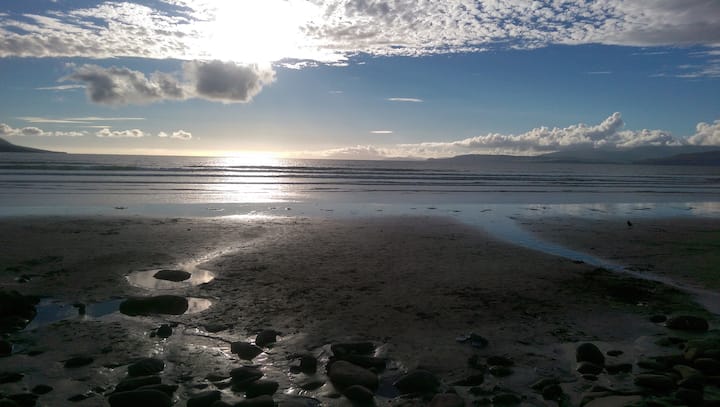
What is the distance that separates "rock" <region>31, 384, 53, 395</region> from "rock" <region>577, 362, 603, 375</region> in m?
7.12

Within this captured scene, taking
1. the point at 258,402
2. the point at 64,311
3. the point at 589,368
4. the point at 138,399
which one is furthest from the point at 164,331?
the point at 589,368

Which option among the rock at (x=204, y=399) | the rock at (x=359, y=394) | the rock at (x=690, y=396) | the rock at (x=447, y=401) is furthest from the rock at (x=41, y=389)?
the rock at (x=690, y=396)

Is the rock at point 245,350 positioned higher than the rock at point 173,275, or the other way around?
the rock at point 173,275

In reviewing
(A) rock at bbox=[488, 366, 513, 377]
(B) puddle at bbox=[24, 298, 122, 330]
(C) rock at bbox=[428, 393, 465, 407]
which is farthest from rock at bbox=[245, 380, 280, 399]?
(B) puddle at bbox=[24, 298, 122, 330]

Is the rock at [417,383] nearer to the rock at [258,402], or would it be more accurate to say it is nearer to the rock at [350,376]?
the rock at [350,376]

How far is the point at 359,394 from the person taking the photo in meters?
5.91

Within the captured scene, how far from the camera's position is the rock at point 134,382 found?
593cm

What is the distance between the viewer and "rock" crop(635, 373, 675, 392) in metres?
6.20

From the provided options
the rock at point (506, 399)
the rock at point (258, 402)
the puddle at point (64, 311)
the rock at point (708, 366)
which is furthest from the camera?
the puddle at point (64, 311)

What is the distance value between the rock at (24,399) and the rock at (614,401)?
6667 mm

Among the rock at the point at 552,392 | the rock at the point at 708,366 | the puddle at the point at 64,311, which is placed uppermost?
the rock at the point at 708,366

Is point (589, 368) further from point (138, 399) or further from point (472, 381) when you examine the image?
point (138, 399)

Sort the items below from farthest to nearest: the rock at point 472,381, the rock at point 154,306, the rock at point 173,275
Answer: the rock at point 173,275, the rock at point 154,306, the rock at point 472,381

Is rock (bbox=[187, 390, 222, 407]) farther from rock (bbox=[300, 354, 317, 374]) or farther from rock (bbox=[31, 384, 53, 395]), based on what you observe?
rock (bbox=[31, 384, 53, 395])
